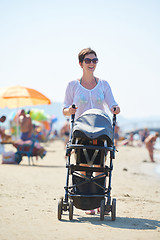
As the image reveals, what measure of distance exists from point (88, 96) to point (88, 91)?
0.20 ft

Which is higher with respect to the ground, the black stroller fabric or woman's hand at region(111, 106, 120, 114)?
woman's hand at region(111, 106, 120, 114)

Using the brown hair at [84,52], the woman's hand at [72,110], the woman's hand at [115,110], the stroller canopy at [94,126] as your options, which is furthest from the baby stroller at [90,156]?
the brown hair at [84,52]

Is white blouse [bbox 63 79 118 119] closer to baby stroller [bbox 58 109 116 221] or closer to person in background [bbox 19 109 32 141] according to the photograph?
baby stroller [bbox 58 109 116 221]

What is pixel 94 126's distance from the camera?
4.10 meters

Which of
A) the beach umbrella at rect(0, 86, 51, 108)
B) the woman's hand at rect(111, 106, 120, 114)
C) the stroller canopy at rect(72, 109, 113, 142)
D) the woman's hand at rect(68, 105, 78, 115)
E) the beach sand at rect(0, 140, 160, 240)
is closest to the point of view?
the beach sand at rect(0, 140, 160, 240)

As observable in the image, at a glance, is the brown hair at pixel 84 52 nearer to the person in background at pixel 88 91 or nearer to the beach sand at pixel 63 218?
the person in background at pixel 88 91

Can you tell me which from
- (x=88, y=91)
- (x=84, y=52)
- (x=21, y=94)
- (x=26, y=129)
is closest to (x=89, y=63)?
(x=84, y=52)

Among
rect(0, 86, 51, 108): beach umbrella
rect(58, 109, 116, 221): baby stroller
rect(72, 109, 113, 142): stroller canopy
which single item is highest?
rect(0, 86, 51, 108): beach umbrella

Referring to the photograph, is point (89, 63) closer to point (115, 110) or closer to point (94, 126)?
point (115, 110)

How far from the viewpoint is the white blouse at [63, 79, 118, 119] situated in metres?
4.76

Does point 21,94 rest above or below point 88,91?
above

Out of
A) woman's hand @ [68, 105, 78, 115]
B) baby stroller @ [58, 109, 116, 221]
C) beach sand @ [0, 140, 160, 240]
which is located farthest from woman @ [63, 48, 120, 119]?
beach sand @ [0, 140, 160, 240]

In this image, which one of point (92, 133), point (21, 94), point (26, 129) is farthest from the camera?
point (26, 129)

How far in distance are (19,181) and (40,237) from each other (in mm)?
4468
